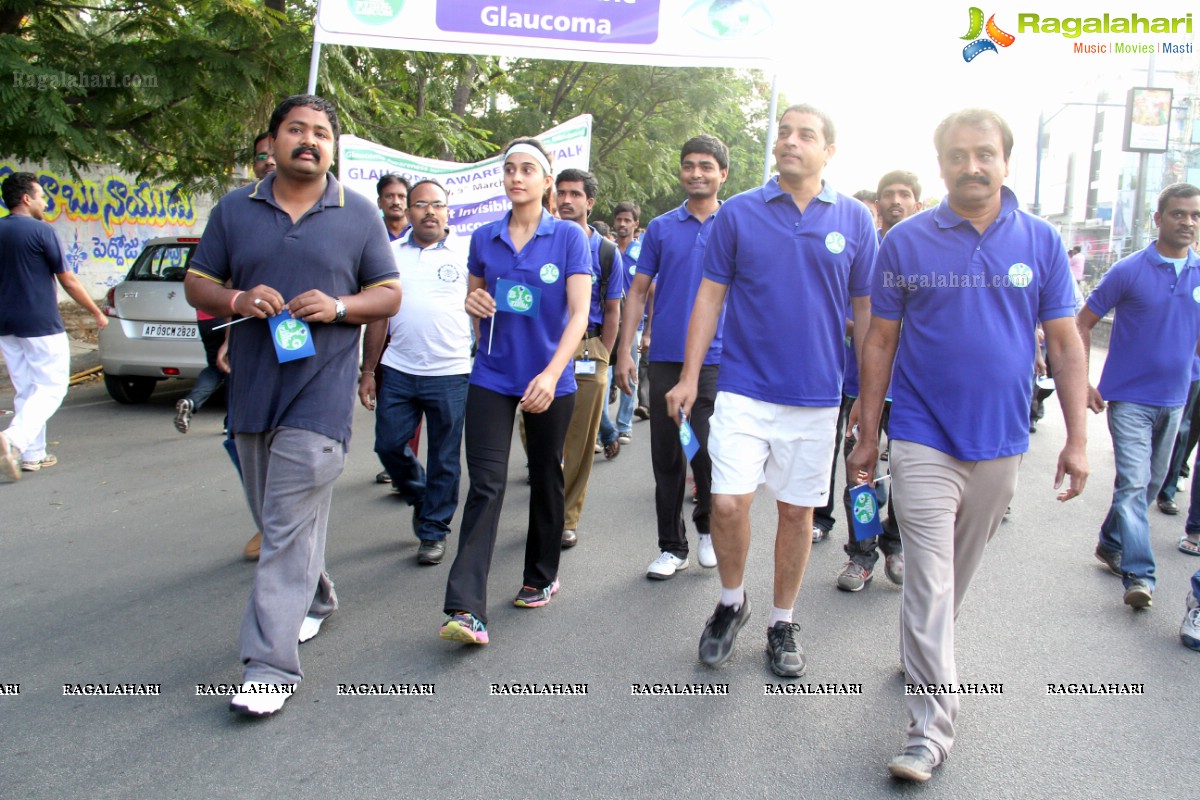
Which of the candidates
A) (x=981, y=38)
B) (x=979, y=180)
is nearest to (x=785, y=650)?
(x=979, y=180)

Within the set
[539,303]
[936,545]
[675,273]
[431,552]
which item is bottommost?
[431,552]

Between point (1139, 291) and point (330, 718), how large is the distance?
4.41m

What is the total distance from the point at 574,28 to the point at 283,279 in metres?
5.88

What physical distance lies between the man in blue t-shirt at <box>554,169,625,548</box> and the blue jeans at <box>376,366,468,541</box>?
63cm

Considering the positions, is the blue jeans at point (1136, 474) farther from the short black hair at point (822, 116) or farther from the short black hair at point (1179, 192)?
the short black hair at point (822, 116)

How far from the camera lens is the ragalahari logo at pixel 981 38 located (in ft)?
35.3

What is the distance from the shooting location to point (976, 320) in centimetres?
308

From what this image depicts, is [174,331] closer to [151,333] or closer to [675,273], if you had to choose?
[151,333]

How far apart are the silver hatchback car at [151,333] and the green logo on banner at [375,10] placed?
2663 millimetres

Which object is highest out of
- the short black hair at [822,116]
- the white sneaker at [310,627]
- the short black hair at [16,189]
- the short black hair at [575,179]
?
the short black hair at [822,116]

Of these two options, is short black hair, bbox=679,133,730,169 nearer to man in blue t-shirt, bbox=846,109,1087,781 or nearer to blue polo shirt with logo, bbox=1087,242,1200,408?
man in blue t-shirt, bbox=846,109,1087,781

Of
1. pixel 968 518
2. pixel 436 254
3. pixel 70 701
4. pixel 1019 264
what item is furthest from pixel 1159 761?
pixel 436 254

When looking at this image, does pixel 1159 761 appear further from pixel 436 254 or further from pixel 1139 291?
pixel 436 254

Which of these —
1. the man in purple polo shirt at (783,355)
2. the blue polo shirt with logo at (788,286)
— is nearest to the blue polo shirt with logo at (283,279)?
the man in purple polo shirt at (783,355)
